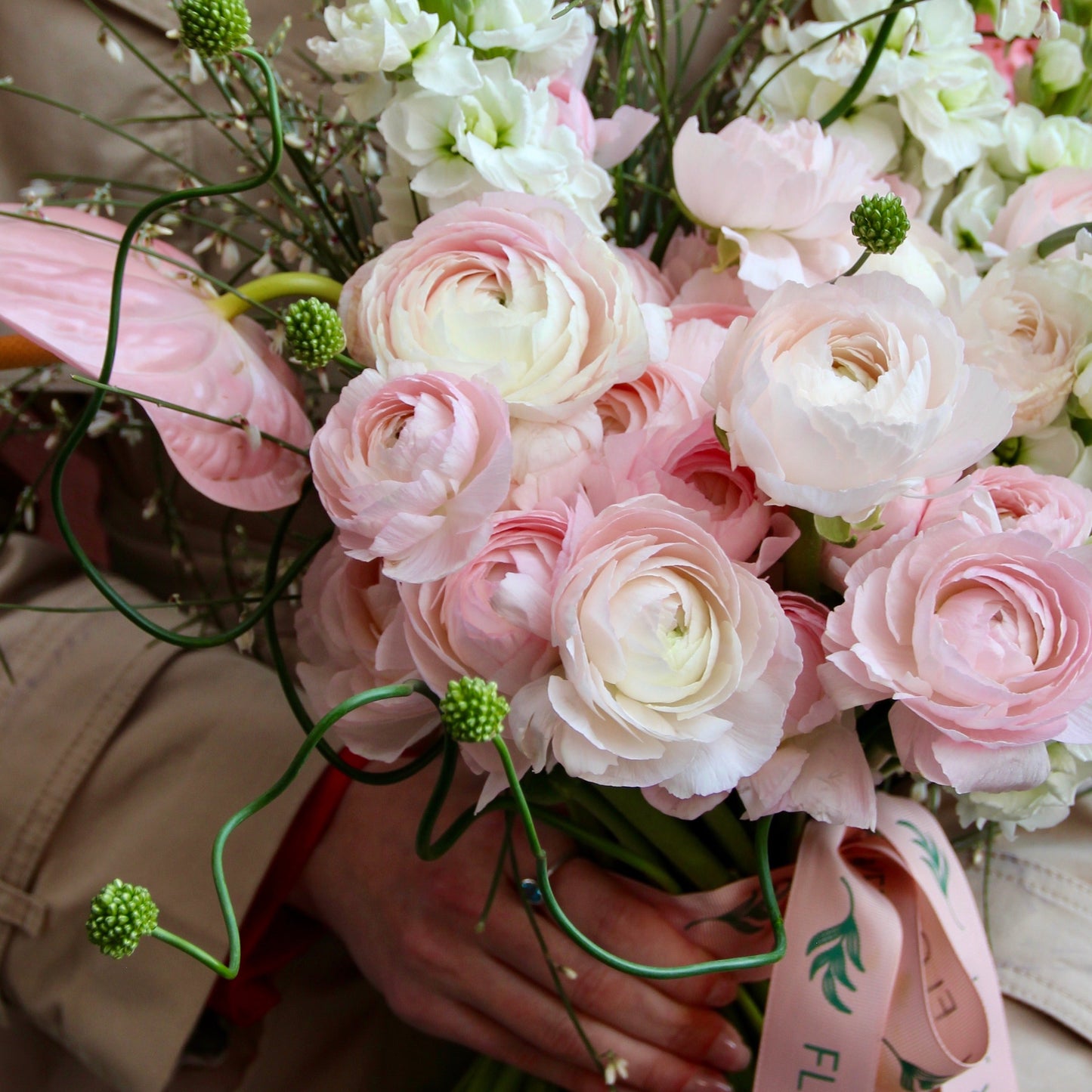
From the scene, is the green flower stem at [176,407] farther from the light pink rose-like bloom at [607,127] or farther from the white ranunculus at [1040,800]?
the white ranunculus at [1040,800]

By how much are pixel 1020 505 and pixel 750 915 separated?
0.19m

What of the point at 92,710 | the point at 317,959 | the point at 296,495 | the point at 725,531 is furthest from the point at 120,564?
the point at 725,531

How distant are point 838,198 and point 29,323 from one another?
256 millimetres

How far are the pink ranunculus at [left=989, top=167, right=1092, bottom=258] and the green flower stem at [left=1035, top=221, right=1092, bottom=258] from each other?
12 millimetres

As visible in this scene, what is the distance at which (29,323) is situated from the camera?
278 millimetres

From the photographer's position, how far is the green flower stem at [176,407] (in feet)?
0.84

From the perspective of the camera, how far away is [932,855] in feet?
1.26

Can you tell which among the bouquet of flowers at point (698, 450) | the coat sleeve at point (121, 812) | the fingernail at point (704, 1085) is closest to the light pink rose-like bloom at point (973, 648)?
the bouquet of flowers at point (698, 450)

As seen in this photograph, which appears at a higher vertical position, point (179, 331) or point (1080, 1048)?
point (179, 331)

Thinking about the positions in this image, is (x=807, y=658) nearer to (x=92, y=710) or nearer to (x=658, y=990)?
(x=658, y=990)

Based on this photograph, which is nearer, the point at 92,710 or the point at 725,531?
the point at 725,531

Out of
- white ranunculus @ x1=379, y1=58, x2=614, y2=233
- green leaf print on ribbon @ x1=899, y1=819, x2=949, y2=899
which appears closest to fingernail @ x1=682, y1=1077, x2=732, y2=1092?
green leaf print on ribbon @ x1=899, y1=819, x2=949, y2=899

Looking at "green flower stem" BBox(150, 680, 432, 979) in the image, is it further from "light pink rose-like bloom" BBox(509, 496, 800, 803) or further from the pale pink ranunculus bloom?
the pale pink ranunculus bloom

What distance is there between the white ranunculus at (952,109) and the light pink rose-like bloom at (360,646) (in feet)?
0.87
